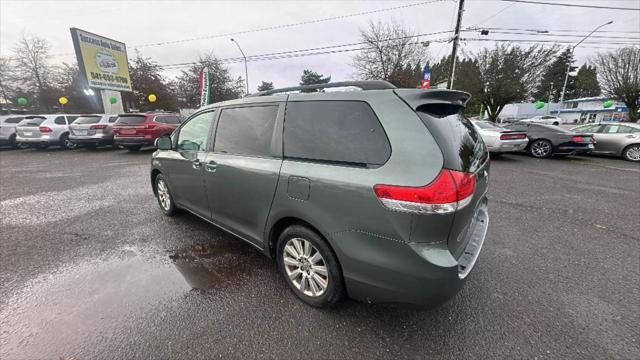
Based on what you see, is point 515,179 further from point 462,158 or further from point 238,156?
point 238,156

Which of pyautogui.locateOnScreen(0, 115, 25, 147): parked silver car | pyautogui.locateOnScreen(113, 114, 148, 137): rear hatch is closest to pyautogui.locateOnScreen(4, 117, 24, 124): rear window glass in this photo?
pyautogui.locateOnScreen(0, 115, 25, 147): parked silver car

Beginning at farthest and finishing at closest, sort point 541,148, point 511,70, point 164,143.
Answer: point 511,70 → point 541,148 → point 164,143

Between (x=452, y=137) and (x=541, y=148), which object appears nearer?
(x=452, y=137)

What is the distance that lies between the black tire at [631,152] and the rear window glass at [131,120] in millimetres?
18657

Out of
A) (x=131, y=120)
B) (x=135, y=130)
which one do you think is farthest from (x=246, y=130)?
(x=131, y=120)

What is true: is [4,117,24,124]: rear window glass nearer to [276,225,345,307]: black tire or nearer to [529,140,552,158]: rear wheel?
[276,225,345,307]: black tire

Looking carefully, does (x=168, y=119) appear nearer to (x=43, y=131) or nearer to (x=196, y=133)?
(x=43, y=131)

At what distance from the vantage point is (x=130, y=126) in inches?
404

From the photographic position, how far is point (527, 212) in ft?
14.4

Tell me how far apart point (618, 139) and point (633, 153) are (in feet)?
2.21

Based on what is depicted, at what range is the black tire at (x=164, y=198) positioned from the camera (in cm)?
392

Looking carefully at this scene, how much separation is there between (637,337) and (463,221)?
162cm

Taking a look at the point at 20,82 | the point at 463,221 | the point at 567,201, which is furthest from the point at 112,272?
the point at 20,82

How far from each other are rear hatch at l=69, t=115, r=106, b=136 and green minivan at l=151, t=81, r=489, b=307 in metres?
12.2
